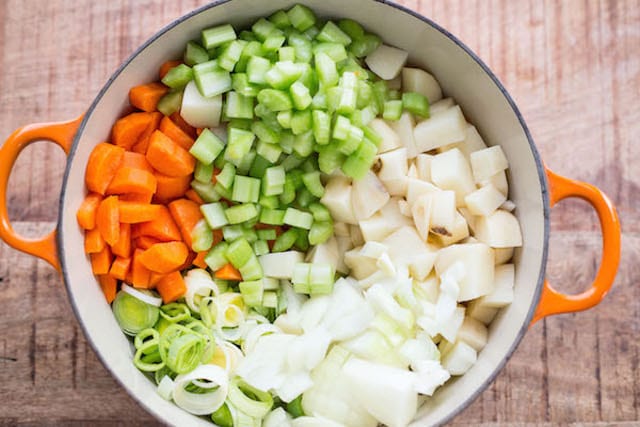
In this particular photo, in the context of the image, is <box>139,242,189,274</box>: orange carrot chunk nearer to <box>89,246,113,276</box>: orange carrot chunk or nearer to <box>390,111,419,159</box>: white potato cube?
<box>89,246,113,276</box>: orange carrot chunk

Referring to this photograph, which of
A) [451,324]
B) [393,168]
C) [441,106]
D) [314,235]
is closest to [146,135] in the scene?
[314,235]

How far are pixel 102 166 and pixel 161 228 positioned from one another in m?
0.17

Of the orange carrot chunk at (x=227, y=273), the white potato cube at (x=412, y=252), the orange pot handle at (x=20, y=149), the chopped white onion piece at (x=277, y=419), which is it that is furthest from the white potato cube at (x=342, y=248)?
the orange pot handle at (x=20, y=149)

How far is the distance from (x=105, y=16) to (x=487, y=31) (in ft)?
2.78

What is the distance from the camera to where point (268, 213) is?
165 cm

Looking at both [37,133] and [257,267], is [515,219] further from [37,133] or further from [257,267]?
[37,133]

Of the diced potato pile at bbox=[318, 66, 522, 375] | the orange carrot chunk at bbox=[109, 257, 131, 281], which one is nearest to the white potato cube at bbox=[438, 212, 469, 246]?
the diced potato pile at bbox=[318, 66, 522, 375]

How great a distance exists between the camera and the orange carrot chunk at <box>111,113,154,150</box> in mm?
1615

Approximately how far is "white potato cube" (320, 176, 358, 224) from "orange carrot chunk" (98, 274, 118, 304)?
0.46 meters

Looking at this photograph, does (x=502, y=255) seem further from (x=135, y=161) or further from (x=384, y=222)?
(x=135, y=161)

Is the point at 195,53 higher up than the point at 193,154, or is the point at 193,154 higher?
the point at 195,53

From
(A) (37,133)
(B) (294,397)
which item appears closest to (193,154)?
(A) (37,133)

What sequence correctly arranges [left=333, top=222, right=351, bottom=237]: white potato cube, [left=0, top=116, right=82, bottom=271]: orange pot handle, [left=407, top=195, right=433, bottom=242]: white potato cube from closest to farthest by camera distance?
[left=0, top=116, right=82, bottom=271]: orange pot handle → [left=407, top=195, right=433, bottom=242]: white potato cube → [left=333, top=222, right=351, bottom=237]: white potato cube

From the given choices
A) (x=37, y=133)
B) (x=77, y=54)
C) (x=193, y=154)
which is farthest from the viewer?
(x=77, y=54)
